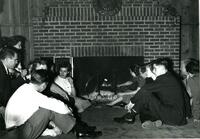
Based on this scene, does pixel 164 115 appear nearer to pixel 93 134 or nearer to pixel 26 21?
pixel 93 134

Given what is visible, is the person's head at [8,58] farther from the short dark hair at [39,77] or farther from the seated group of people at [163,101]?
the seated group of people at [163,101]

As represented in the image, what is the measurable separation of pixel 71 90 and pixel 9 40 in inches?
76.1

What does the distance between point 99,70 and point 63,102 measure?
2674mm

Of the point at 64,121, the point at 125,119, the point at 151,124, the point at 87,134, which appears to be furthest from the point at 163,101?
the point at 64,121

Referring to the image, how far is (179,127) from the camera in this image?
205 inches

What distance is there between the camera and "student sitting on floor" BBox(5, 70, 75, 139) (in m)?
4.18

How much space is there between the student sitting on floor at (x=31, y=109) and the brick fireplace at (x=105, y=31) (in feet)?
10.7

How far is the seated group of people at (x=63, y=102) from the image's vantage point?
4.20 metres

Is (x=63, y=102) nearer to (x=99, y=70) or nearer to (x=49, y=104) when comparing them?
(x=49, y=104)

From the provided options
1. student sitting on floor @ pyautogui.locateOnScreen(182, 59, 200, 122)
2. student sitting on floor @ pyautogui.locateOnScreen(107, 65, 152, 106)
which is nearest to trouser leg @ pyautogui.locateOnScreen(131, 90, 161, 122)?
student sitting on floor @ pyautogui.locateOnScreen(182, 59, 200, 122)

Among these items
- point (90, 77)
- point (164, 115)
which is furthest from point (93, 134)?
point (90, 77)

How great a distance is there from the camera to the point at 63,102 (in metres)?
5.06

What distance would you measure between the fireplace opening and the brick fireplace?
0.14 m

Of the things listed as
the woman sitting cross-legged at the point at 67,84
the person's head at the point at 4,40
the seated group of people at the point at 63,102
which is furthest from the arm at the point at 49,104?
the person's head at the point at 4,40
